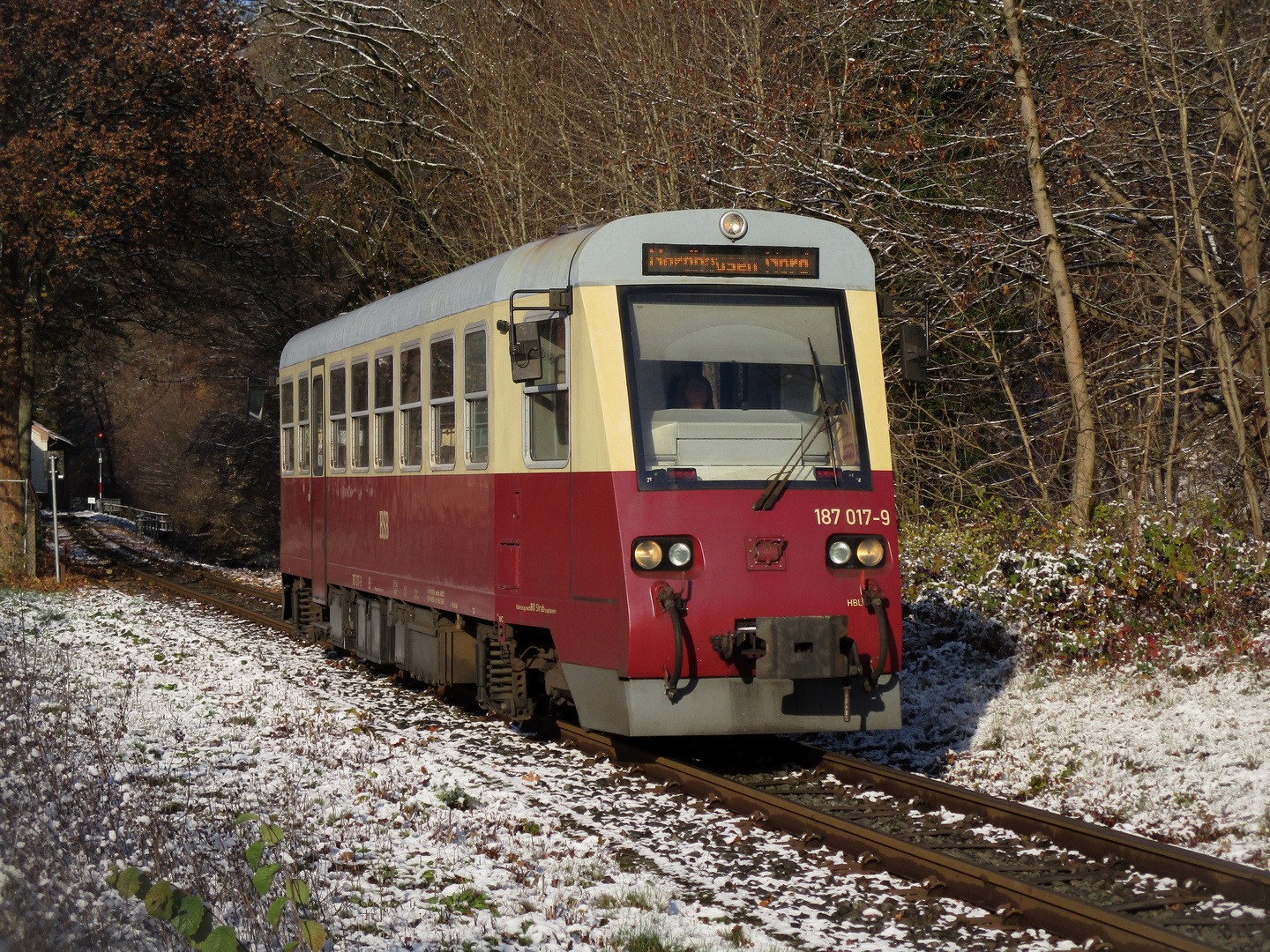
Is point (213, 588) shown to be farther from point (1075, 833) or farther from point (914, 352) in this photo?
point (1075, 833)

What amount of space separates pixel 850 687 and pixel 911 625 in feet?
16.7

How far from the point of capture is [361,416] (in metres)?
13.2

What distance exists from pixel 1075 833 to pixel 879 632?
1.75 m

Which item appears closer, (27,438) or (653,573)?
(653,573)

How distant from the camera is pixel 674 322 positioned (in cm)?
868

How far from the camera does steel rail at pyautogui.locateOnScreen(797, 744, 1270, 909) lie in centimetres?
620

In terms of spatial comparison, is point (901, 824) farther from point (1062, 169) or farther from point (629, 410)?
point (1062, 169)

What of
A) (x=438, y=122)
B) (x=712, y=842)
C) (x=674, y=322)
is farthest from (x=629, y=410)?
(x=438, y=122)

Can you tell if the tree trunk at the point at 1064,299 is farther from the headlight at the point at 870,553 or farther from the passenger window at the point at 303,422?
the passenger window at the point at 303,422

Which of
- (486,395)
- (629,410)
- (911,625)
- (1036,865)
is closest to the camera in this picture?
(1036,865)

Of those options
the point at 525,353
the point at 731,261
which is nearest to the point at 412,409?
the point at 525,353

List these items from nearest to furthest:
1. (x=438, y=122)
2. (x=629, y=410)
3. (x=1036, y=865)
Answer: (x=1036, y=865) → (x=629, y=410) → (x=438, y=122)

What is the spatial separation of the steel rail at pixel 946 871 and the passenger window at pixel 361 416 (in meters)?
4.94

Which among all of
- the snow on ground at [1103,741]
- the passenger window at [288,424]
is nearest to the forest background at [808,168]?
the snow on ground at [1103,741]
